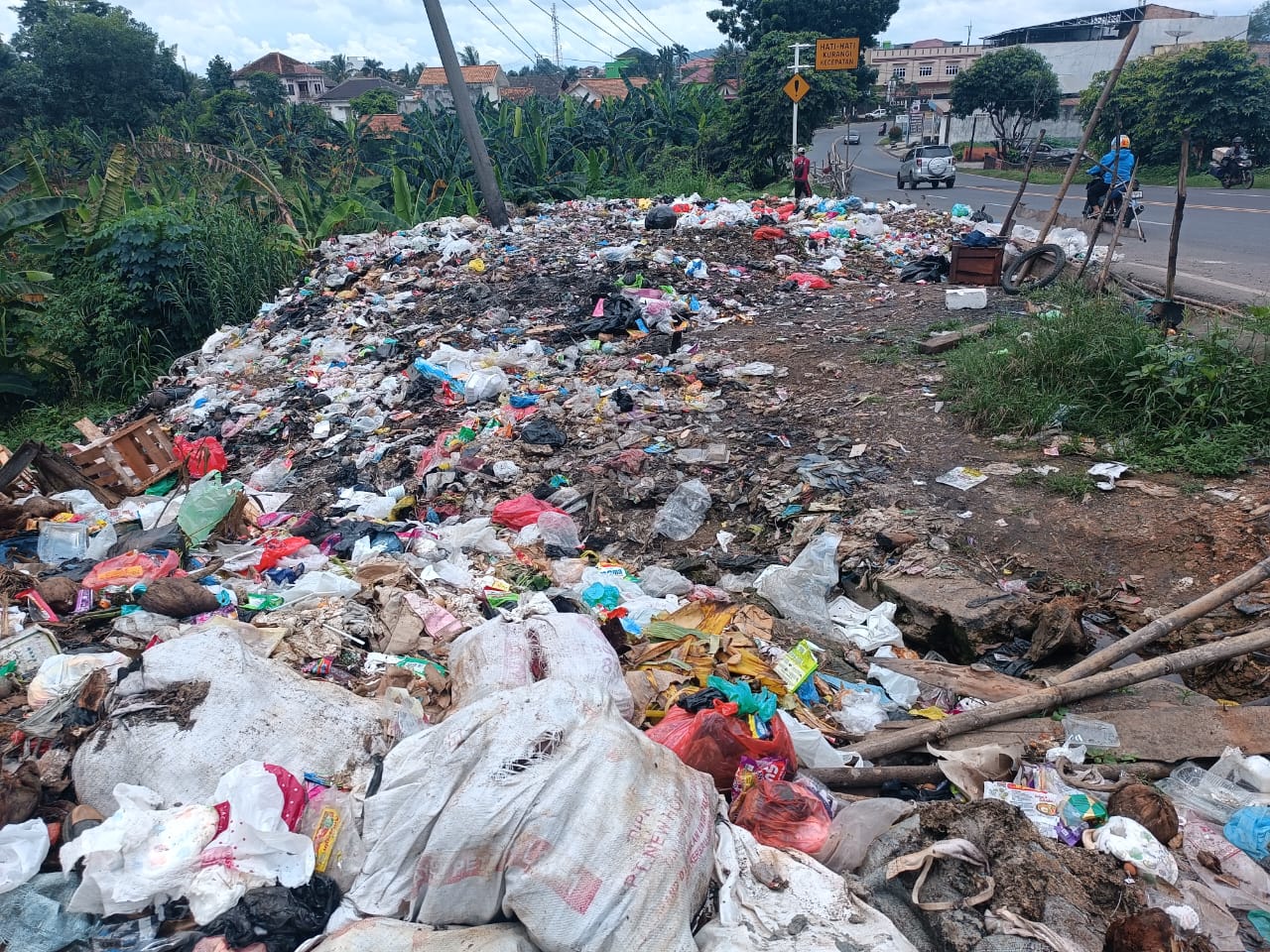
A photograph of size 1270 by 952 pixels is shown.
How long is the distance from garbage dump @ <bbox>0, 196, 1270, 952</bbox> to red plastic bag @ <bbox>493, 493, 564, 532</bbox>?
0.06m

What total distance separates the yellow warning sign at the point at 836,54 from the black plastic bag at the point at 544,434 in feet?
47.7

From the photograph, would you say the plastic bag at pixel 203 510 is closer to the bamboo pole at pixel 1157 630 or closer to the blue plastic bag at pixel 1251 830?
the bamboo pole at pixel 1157 630

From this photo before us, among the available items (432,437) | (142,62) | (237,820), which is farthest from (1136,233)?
(142,62)

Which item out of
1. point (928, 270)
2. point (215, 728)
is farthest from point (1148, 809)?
point (928, 270)

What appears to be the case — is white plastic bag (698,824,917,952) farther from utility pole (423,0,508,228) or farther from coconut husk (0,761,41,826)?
utility pole (423,0,508,228)

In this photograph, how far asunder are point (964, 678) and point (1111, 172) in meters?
6.86

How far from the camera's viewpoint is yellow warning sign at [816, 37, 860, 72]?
54.7 feet

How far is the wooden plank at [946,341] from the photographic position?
5.93 metres

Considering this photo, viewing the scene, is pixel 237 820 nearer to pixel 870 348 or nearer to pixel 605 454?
pixel 605 454

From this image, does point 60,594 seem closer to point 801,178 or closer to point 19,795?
point 19,795

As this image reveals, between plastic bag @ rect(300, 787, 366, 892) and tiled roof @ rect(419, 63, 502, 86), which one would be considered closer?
plastic bag @ rect(300, 787, 366, 892)

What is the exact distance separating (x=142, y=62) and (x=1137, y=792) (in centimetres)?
3907

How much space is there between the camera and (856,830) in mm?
2051

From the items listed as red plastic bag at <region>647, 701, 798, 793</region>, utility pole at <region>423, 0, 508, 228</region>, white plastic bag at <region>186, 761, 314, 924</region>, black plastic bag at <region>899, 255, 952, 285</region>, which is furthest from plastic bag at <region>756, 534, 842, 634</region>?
utility pole at <region>423, 0, 508, 228</region>
